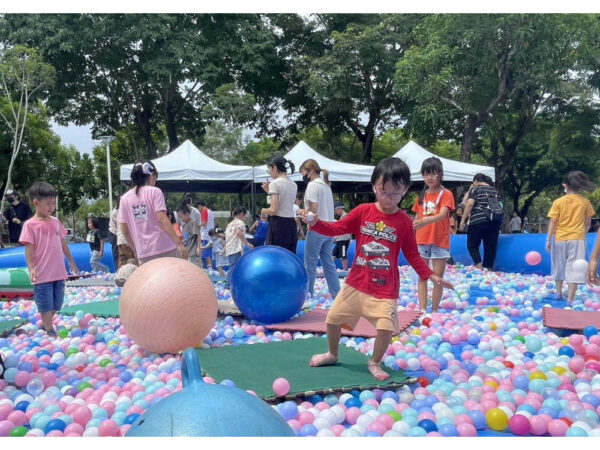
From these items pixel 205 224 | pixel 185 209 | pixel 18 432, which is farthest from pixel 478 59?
pixel 18 432

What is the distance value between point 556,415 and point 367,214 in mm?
1642

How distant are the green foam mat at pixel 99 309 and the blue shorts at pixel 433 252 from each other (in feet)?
11.3

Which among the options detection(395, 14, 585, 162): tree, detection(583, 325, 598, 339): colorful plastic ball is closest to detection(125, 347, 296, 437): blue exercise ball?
detection(583, 325, 598, 339): colorful plastic ball

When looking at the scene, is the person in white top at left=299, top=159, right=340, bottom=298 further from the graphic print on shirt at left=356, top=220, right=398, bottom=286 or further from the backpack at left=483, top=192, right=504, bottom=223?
the backpack at left=483, top=192, right=504, bottom=223

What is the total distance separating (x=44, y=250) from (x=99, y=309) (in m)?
1.53

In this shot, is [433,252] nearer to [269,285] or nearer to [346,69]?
[269,285]

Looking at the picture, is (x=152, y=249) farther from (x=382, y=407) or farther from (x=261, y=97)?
(x=261, y=97)

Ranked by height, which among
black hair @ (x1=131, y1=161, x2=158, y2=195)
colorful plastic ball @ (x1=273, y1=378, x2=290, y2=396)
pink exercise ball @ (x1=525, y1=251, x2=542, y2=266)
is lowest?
pink exercise ball @ (x1=525, y1=251, x2=542, y2=266)

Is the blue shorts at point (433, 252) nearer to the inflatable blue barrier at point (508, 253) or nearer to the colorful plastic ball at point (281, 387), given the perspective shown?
the colorful plastic ball at point (281, 387)

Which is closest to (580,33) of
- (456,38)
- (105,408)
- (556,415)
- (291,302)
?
(456,38)

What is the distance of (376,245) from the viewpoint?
3637 millimetres

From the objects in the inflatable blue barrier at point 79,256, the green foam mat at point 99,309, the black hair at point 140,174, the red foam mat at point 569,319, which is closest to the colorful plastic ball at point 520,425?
the red foam mat at point 569,319

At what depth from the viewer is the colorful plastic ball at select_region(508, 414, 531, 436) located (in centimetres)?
281

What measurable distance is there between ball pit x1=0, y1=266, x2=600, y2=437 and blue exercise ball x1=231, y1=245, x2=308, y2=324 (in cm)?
A: 19
